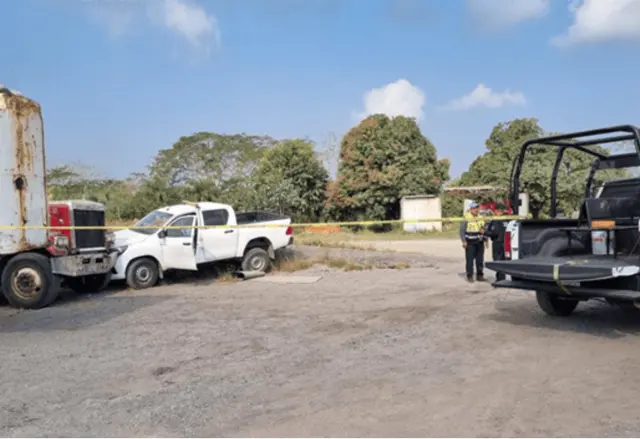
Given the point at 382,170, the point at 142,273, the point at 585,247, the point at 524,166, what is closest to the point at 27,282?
the point at 142,273

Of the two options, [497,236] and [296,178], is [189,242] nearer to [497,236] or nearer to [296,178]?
[497,236]

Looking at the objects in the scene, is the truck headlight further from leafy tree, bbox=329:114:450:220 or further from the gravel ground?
leafy tree, bbox=329:114:450:220

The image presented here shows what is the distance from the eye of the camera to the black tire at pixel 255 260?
1346cm

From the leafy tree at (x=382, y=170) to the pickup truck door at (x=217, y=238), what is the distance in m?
23.4

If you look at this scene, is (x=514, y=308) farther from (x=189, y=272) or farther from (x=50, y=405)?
(x=189, y=272)

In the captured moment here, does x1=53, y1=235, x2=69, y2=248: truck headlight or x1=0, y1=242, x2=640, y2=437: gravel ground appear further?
x1=53, y1=235, x2=69, y2=248: truck headlight

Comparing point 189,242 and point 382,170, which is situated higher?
point 382,170

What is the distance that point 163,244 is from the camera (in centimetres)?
1236

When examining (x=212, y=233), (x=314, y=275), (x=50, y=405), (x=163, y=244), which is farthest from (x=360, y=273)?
(x=50, y=405)

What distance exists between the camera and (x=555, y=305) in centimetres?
770

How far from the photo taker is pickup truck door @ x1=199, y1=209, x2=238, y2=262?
507 inches

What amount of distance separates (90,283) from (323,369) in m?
7.63

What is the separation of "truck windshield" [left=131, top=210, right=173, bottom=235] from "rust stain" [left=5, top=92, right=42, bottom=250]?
2933mm

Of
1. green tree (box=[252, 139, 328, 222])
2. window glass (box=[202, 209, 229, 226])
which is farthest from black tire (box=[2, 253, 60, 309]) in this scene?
green tree (box=[252, 139, 328, 222])
